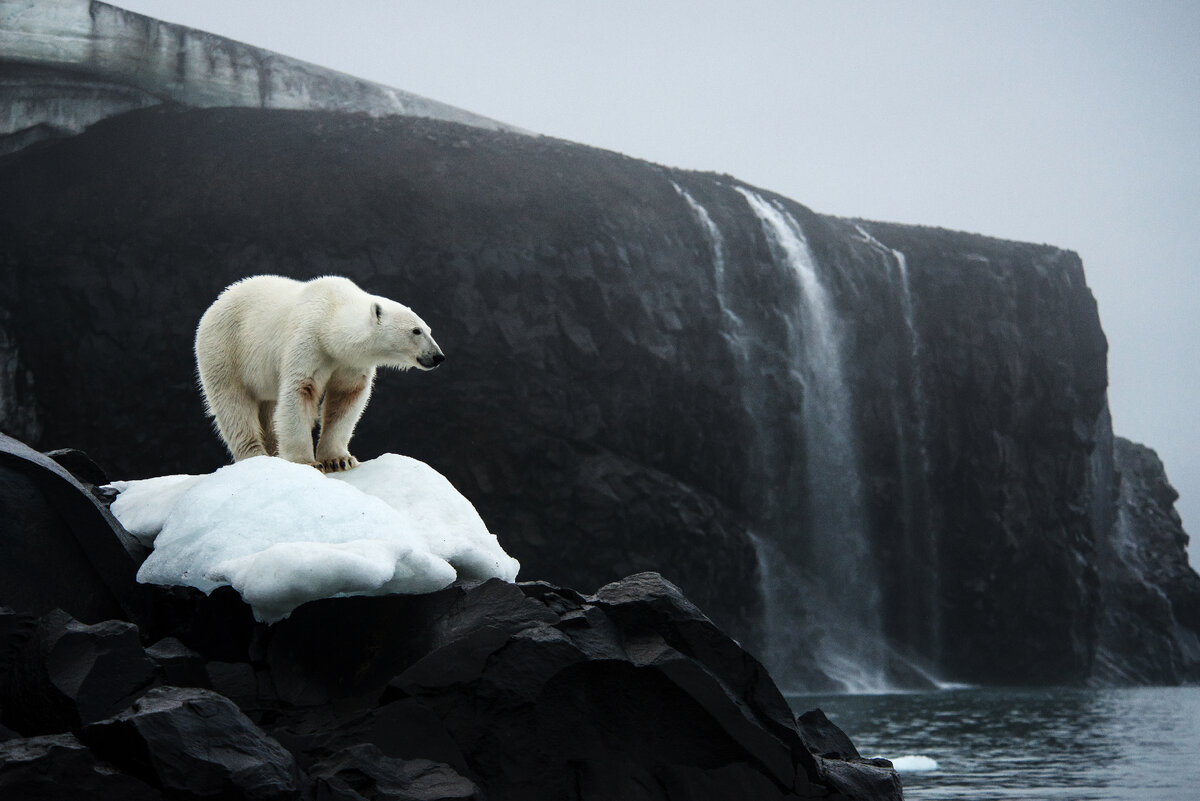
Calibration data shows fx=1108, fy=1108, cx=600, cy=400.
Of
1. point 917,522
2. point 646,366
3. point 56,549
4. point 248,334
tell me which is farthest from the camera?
point 917,522

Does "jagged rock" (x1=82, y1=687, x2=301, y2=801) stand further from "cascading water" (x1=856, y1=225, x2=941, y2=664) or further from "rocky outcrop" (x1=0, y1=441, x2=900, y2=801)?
"cascading water" (x1=856, y1=225, x2=941, y2=664)

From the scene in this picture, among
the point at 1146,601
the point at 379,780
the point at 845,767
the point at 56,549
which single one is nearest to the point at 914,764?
the point at 845,767

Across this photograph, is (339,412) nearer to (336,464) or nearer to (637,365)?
(336,464)

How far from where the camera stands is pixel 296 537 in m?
5.84

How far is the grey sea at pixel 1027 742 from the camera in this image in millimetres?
14500

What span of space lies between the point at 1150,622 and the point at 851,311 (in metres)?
16.3

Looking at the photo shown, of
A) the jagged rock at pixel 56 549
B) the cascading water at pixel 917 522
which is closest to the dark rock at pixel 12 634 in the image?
the jagged rock at pixel 56 549

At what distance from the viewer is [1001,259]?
114 ft

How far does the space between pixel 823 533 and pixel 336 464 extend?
76.7 feet

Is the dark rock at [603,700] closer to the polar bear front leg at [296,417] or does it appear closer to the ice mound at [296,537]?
the ice mound at [296,537]

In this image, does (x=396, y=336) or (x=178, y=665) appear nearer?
(x=178, y=665)

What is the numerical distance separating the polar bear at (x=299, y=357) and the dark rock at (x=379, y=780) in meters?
2.60

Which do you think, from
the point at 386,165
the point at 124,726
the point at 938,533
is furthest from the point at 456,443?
the point at 124,726

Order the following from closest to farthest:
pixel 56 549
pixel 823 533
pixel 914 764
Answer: pixel 56 549 → pixel 914 764 → pixel 823 533
